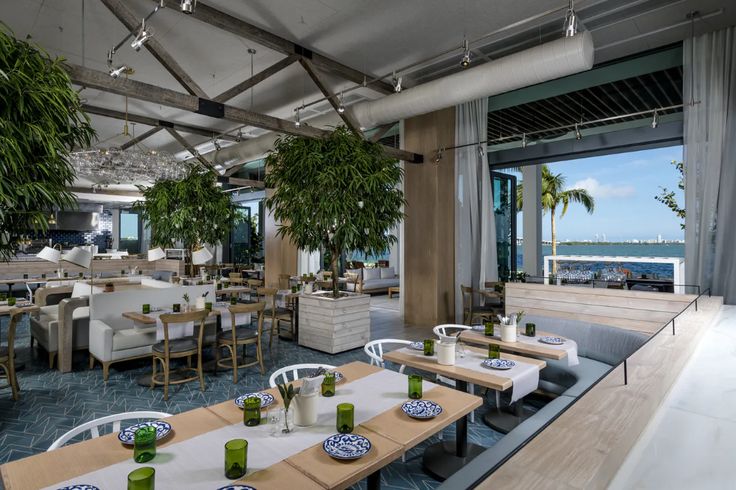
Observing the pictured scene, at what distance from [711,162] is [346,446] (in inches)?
215

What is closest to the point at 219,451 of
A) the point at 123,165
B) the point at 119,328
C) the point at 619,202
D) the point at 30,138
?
the point at 30,138

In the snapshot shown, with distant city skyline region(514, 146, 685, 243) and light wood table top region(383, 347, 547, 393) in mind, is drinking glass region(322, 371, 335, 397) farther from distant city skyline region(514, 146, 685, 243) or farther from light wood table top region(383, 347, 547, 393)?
distant city skyline region(514, 146, 685, 243)

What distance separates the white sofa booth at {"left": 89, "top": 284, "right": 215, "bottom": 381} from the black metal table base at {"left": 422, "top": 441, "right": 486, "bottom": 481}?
380 centimetres

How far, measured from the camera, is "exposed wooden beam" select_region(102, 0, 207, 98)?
13.2 feet

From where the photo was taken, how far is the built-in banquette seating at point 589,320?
3.54 meters

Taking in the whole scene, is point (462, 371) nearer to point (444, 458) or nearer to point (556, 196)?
point (444, 458)

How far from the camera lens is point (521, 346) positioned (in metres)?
3.20

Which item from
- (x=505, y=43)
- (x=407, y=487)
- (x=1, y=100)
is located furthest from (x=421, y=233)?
(x=1, y=100)

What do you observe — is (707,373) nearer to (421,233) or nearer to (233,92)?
(421,233)

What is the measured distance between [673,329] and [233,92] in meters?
A: 5.77

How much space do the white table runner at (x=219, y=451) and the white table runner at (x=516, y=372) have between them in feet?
2.60

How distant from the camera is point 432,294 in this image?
23.0ft

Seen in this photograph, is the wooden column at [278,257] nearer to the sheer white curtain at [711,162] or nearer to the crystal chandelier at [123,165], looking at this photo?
the crystal chandelier at [123,165]

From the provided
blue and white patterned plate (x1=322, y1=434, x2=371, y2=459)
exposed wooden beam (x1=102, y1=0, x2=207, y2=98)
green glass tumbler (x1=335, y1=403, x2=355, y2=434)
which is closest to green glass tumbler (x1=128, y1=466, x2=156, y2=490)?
blue and white patterned plate (x1=322, y1=434, x2=371, y2=459)
